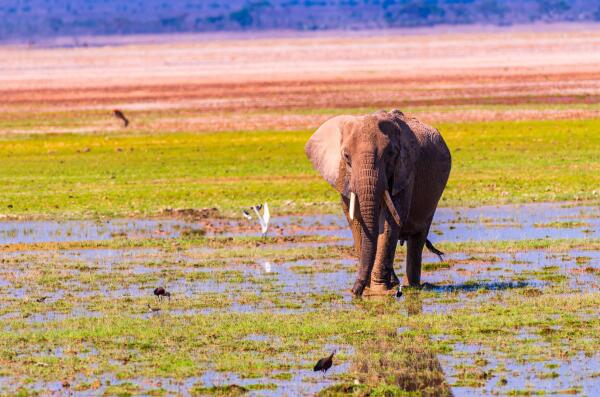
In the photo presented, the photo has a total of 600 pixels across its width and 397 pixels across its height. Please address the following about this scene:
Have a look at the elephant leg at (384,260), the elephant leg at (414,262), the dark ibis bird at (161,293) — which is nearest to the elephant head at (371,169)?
the elephant leg at (384,260)

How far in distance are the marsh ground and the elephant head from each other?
921mm

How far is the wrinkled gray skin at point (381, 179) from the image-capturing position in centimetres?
1573

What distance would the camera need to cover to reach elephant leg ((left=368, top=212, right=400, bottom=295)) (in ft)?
53.0

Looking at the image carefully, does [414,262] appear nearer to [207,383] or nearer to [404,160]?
[404,160]

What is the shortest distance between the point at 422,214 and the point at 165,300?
3.59m

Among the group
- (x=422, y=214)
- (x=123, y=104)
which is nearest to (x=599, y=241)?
(x=422, y=214)

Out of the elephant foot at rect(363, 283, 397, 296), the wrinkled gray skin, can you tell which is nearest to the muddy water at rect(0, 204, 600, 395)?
the elephant foot at rect(363, 283, 397, 296)

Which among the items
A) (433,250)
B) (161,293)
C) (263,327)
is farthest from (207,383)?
(433,250)

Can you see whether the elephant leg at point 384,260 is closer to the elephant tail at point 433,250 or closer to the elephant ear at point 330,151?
the elephant ear at point 330,151

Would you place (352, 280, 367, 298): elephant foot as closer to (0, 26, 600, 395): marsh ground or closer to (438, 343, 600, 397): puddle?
(0, 26, 600, 395): marsh ground

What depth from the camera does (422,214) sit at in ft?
57.1

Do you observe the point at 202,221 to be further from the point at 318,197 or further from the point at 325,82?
the point at 325,82

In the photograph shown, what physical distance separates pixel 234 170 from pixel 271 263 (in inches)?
550

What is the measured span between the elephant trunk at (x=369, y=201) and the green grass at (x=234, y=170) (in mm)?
9912
